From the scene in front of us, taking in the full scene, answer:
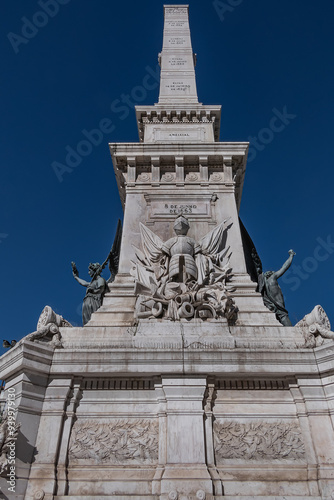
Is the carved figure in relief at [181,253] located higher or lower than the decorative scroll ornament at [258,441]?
higher

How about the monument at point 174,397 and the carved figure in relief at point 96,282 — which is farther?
the carved figure in relief at point 96,282

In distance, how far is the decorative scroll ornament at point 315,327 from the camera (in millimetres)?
8398

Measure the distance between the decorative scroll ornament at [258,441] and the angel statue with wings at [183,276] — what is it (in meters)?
2.46

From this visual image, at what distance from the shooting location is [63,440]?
745 centimetres

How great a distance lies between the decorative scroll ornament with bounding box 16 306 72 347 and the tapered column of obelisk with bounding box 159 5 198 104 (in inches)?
440

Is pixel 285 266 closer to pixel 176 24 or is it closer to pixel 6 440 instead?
pixel 6 440

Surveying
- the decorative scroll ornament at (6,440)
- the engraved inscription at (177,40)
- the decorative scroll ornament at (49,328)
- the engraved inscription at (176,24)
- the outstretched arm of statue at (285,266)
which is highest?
the engraved inscription at (176,24)

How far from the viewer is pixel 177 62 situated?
61.6ft

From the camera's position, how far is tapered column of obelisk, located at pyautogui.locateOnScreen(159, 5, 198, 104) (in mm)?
17191

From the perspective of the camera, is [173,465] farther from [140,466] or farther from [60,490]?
[60,490]

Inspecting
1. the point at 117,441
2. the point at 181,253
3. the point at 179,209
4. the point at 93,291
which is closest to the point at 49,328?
the point at 117,441

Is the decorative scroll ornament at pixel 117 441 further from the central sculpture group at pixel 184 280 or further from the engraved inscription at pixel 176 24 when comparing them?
the engraved inscription at pixel 176 24

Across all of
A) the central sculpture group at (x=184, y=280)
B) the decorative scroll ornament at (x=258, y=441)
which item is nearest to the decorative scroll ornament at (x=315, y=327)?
the central sculpture group at (x=184, y=280)

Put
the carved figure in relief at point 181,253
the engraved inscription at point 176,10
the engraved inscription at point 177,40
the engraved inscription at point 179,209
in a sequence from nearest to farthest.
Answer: the carved figure in relief at point 181,253
the engraved inscription at point 179,209
the engraved inscription at point 177,40
the engraved inscription at point 176,10
